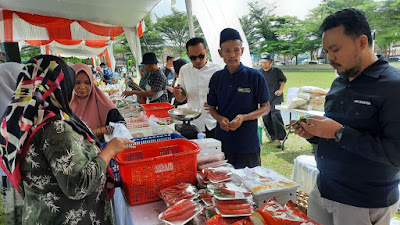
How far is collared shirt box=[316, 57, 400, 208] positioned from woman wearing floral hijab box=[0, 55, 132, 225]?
4.21 ft

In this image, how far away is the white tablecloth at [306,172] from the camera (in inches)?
111

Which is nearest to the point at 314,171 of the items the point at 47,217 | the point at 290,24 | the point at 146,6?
the point at 47,217

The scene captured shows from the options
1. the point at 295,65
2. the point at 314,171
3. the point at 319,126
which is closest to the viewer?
the point at 319,126

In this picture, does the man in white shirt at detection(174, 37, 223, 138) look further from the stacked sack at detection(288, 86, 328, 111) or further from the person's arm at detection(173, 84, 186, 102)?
the stacked sack at detection(288, 86, 328, 111)

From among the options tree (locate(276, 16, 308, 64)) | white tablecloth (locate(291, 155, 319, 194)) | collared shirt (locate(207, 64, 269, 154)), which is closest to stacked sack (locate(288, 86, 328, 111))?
white tablecloth (locate(291, 155, 319, 194))

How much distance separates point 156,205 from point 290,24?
14016mm

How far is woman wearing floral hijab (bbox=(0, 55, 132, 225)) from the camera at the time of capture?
111 centimetres

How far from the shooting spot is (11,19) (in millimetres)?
6234

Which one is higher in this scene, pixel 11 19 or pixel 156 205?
pixel 11 19

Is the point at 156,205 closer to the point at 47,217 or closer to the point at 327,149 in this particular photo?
the point at 47,217

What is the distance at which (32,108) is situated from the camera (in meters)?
1.13

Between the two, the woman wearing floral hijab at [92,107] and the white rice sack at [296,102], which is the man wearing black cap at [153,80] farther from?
the white rice sack at [296,102]

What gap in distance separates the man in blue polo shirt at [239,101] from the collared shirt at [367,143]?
0.86 m

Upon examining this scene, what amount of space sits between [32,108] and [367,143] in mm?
1655
